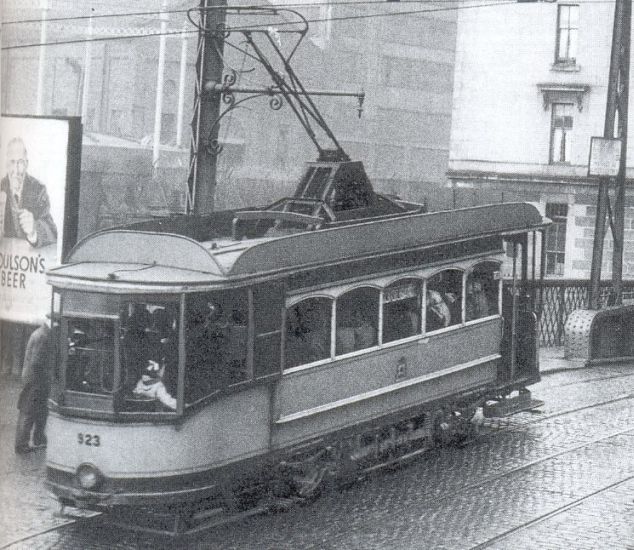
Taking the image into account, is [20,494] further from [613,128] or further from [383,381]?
[613,128]

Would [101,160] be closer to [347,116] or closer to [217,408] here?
[347,116]

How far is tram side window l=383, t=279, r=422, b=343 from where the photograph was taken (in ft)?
45.7

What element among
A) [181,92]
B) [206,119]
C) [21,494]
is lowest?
[21,494]

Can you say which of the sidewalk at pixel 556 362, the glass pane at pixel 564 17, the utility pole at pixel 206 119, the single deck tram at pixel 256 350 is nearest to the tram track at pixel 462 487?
the single deck tram at pixel 256 350

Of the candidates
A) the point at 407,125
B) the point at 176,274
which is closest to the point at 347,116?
the point at 407,125

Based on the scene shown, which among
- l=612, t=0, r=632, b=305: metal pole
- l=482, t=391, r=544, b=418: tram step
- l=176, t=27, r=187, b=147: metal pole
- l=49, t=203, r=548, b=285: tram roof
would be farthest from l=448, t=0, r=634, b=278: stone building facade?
l=49, t=203, r=548, b=285: tram roof

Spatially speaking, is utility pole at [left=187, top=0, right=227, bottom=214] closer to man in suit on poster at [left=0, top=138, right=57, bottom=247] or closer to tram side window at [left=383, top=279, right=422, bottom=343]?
man in suit on poster at [left=0, top=138, right=57, bottom=247]

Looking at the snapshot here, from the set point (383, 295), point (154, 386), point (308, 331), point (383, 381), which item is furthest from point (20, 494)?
point (383, 295)

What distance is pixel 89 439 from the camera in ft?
36.5

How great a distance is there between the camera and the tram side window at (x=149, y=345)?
11.0 metres

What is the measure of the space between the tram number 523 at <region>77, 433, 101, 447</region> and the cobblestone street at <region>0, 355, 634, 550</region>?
92 cm

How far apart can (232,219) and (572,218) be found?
82.9 feet

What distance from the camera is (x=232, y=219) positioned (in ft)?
44.8

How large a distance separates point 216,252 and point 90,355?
4.93 ft
